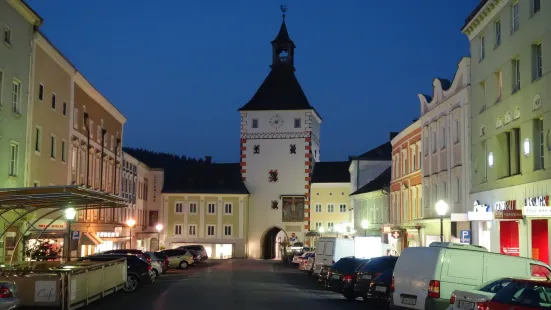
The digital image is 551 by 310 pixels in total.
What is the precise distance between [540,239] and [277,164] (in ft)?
228

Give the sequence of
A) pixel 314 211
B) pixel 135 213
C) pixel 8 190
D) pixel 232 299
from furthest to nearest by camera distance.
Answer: pixel 314 211
pixel 135 213
pixel 232 299
pixel 8 190

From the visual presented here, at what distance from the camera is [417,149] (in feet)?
163

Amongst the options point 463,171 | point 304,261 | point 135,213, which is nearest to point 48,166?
point 304,261

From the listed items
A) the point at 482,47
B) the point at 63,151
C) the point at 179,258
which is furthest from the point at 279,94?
the point at 482,47

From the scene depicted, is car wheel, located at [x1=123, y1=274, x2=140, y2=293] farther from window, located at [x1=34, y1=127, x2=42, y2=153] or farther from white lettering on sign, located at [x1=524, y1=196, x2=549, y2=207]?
white lettering on sign, located at [x1=524, y1=196, x2=549, y2=207]

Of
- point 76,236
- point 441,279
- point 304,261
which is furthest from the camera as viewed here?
point 304,261

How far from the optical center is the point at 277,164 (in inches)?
3846

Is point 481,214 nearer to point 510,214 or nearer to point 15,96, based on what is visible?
point 510,214

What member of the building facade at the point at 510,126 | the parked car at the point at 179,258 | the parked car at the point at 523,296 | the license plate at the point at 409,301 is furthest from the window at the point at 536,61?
the parked car at the point at 179,258

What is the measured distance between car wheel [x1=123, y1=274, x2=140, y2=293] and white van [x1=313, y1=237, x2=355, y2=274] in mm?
11500

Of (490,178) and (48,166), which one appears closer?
(490,178)

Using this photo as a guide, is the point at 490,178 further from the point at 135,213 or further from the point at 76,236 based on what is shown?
the point at 135,213

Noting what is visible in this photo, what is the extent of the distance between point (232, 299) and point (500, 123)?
13.0 meters

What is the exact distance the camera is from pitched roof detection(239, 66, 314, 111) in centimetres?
9950
